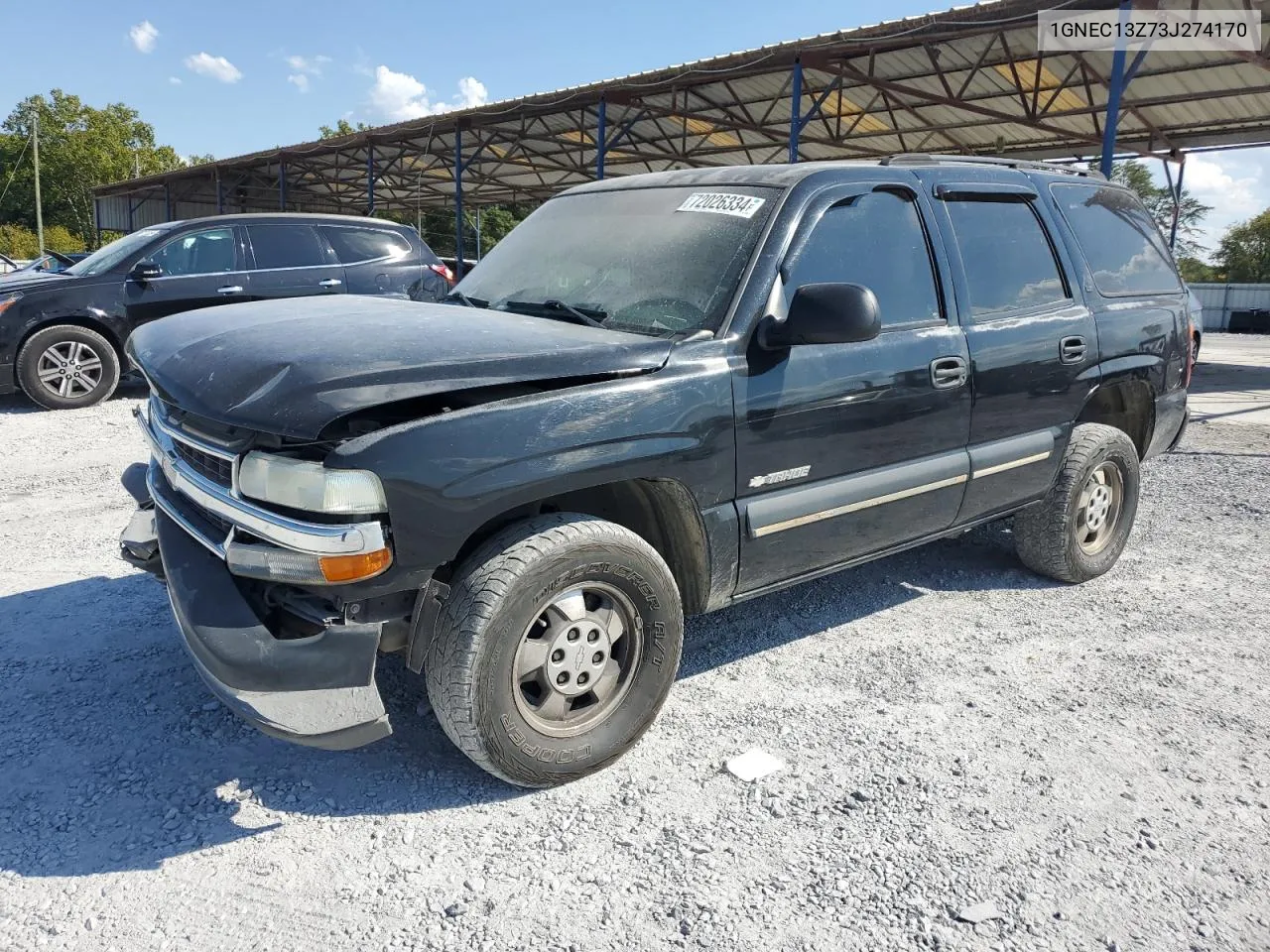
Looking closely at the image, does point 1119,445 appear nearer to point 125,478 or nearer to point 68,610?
point 125,478

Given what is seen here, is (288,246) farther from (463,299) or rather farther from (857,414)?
(857,414)

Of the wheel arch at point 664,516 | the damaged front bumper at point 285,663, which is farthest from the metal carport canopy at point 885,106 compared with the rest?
the damaged front bumper at point 285,663

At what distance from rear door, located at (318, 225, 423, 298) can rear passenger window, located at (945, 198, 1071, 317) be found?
620cm

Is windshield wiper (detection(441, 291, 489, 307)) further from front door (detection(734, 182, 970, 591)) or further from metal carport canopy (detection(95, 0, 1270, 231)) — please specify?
metal carport canopy (detection(95, 0, 1270, 231))

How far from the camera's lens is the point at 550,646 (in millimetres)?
2621

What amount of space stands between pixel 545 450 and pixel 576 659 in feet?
2.16

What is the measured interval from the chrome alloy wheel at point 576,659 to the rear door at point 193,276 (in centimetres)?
703

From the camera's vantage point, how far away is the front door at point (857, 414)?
9.85 feet

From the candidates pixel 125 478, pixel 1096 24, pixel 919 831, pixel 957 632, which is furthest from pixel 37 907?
pixel 1096 24

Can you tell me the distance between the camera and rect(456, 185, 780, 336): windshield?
3020mm

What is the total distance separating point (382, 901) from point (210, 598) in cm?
91

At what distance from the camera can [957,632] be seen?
12.8 ft

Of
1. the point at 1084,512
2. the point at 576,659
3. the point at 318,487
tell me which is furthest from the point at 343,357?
the point at 1084,512

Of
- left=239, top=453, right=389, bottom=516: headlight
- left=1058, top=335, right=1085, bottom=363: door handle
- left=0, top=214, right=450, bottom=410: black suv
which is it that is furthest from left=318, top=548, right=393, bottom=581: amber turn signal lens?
left=0, top=214, right=450, bottom=410: black suv
